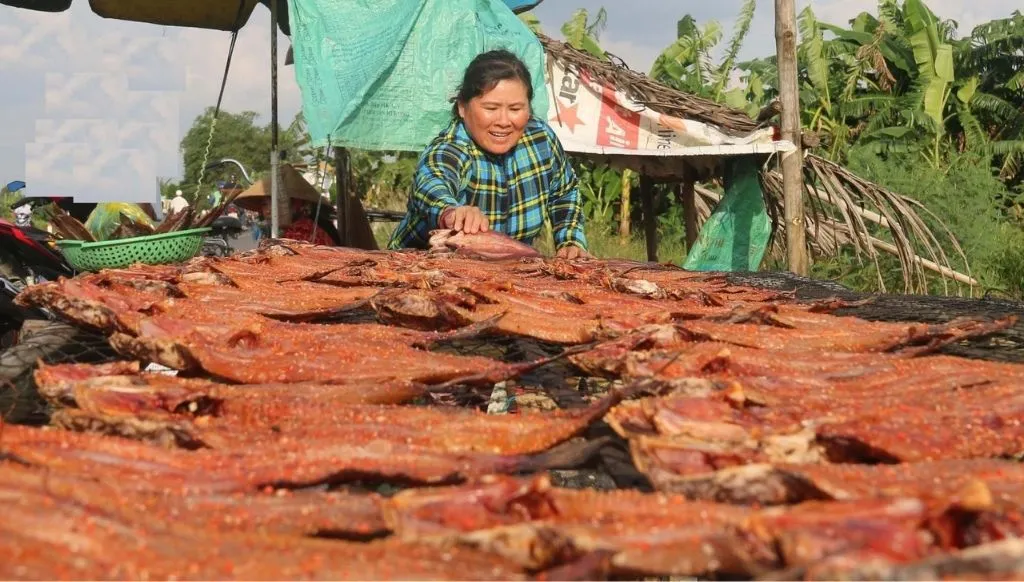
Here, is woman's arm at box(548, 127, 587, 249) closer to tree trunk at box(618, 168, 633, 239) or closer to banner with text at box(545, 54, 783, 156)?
banner with text at box(545, 54, 783, 156)

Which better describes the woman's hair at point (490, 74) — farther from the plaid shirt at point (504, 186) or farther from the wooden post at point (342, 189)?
the wooden post at point (342, 189)

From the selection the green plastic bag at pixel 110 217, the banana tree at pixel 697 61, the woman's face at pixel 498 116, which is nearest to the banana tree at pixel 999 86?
the banana tree at pixel 697 61

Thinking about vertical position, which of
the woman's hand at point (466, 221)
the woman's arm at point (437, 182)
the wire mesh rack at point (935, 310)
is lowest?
the wire mesh rack at point (935, 310)

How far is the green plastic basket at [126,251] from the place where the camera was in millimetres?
4844

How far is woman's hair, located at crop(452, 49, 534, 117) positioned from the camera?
6133 millimetres

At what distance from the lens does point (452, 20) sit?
7496mm

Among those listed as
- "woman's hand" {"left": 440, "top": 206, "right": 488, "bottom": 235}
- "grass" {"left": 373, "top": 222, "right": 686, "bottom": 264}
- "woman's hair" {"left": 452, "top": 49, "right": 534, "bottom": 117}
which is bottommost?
"grass" {"left": 373, "top": 222, "right": 686, "bottom": 264}

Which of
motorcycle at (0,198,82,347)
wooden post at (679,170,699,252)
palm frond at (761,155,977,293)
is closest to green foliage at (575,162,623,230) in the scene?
wooden post at (679,170,699,252)

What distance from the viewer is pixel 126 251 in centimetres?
493

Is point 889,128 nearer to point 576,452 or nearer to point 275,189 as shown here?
point 275,189

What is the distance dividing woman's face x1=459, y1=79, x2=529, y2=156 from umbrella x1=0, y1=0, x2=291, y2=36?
11.0 ft

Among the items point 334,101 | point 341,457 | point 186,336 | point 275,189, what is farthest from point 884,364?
point 275,189

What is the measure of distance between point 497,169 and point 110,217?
2.81 meters

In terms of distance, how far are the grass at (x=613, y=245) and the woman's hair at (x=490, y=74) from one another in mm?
7382
